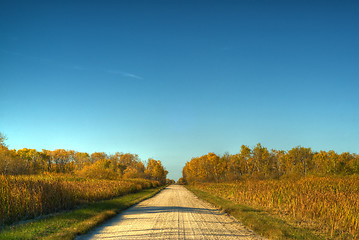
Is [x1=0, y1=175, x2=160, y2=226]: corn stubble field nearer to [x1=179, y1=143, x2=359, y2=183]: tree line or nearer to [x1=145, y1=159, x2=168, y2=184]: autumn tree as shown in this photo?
[x1=179, y1=143, x2=359, y2=183]: tree line

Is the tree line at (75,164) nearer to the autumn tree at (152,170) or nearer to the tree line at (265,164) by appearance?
the autumn tree at (152,170)

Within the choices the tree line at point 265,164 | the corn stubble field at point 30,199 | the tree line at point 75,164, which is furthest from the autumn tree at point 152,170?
the corn stubble field at point 30,199

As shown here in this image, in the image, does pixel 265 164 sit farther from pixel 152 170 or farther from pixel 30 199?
pixel 30 199

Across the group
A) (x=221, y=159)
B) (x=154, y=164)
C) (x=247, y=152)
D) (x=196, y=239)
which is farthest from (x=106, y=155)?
(x=196, y=239)

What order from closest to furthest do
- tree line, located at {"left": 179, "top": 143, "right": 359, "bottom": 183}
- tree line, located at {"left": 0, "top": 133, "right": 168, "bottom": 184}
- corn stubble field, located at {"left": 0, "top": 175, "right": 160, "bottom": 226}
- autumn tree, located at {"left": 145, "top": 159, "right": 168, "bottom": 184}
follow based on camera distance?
corn stubble field, located at {"left": 0, "top": 175, "right": 160, "bottom": 226}, tree line, located at {"left": 0, "top": 133, "right": 168, "bottom": 184}, tree line, located at {"left": 179, "top": 143, "right": 359, "bottom": 183}, autumn tree, located at {"left": 145, "top": 159, "right": 168, "bottom": 184}

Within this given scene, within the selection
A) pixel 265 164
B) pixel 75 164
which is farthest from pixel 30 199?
pixel 75 164

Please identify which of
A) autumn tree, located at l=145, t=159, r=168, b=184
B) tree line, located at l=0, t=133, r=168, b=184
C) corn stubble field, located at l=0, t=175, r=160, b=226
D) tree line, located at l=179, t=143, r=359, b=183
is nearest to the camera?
corn stubble field, located at l=0, t=175, r=160, b=226

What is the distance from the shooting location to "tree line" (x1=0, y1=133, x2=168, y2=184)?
44281 mm

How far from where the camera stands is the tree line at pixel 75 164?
44.3 metres

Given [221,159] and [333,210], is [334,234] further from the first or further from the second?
[221,159]

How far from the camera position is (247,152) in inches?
2527

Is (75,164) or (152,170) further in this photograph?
(75,164)

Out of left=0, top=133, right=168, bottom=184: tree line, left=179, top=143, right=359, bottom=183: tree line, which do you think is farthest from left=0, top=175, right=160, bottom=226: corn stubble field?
left=179, top=143, right=359, bottom=183: tree line

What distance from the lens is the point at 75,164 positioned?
116 meters
